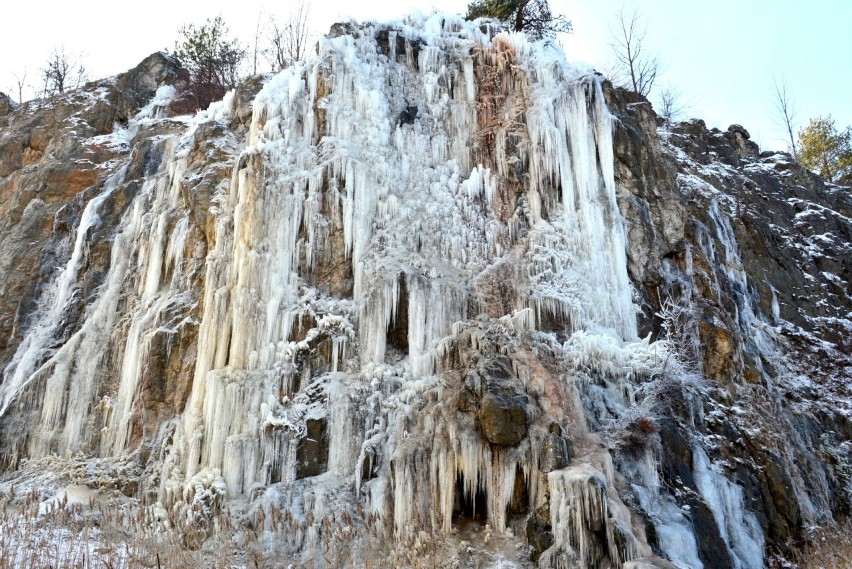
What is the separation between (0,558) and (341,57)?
12.0 m

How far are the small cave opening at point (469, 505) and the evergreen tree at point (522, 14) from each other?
16644 millimetres

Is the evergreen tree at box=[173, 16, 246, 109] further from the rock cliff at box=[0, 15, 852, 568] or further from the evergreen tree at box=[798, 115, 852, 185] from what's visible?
the evergreen tree at box=[798, 115, 852, 185]

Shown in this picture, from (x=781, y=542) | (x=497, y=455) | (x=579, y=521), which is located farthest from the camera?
(x=781, y=542)

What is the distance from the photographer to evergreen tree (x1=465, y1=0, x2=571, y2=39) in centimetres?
2211

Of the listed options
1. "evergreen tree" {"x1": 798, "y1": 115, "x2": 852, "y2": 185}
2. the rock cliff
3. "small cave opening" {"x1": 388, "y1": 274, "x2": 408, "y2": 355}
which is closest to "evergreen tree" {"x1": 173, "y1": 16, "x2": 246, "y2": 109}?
the rock cliff

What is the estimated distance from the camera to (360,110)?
594 inches

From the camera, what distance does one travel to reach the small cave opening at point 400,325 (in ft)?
41.2

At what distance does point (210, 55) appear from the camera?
81.4 ft

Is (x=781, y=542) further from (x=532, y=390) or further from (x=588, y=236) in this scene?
(x=588, y=236)

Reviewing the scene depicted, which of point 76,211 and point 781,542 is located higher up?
point 76,211

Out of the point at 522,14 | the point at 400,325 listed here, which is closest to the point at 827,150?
the point at 522,14

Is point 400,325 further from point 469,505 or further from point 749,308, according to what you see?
point 749,308

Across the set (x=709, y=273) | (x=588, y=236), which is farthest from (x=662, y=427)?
(x=709, y=273)

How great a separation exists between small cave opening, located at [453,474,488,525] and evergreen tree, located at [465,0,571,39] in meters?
16.6
